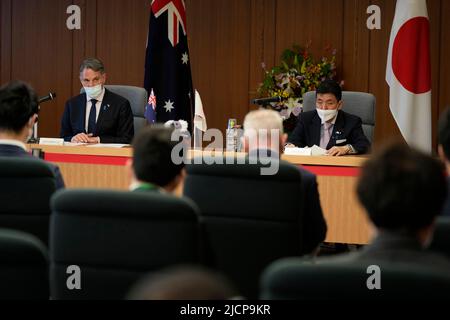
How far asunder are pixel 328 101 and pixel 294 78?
166cm

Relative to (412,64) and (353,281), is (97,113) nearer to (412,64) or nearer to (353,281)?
(412,64)

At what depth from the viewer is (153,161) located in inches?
107

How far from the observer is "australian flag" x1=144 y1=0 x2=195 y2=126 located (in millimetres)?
7387

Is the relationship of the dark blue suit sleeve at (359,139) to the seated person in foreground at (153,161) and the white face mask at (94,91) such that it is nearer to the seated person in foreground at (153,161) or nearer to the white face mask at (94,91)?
the white face mask at (94,91)

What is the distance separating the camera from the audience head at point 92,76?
6449 millimetres

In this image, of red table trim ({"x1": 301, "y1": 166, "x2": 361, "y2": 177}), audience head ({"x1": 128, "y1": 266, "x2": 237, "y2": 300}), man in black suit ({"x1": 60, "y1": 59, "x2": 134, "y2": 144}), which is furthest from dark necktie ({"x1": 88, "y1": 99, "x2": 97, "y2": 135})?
audience head ({"x1": 128, "y1": 266, "x2": 237, "y2": 300})

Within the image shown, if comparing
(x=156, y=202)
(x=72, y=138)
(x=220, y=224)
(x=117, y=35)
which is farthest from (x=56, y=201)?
(x=117, y=35)

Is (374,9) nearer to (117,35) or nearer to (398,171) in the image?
(117,35)

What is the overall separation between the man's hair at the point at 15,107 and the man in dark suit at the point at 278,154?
101 cm

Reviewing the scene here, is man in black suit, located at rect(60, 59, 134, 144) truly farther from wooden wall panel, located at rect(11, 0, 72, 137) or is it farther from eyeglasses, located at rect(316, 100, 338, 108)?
wooden wall panel, located at rect(11, 0, 72, 137)

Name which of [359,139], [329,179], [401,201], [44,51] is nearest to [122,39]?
[44,51]

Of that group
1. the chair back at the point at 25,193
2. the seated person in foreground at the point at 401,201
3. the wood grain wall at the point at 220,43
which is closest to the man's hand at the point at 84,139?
the wood grain wall at the point at 220,43

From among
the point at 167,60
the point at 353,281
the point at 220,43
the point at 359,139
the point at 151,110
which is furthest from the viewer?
the point at 220,43
